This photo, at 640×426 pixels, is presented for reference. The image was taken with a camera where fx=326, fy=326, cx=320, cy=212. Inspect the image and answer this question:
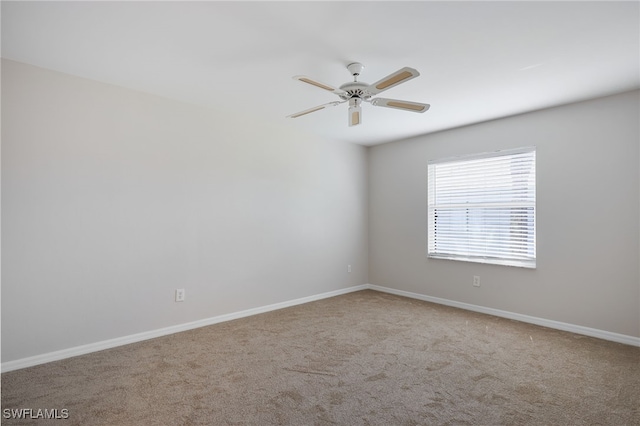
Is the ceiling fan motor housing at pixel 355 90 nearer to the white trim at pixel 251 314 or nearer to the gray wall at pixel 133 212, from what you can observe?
the gray wall at pixel 133 212

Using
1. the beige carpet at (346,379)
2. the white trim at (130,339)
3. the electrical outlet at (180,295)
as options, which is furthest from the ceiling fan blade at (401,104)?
the white trim at (130,339)

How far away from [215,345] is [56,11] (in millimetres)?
2709

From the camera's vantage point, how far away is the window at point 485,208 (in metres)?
3.73

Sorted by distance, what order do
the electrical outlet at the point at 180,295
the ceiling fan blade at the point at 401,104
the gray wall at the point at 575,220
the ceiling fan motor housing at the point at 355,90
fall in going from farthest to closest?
the electrical outlet at the point at 180,295 < the gray wall at the point at 575,220 < the ceiling fan blade at the point at 401,104 < the ceiling fan motor housing at the point at 355,90

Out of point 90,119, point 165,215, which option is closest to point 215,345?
point 165,215

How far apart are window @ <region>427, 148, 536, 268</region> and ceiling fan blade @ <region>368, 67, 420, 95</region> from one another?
7.70 feet

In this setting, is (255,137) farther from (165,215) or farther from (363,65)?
(363,65)

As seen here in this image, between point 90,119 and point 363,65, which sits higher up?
point 363,65

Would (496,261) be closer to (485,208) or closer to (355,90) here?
(485,208)

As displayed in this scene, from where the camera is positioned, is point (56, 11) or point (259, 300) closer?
point (56, 11)

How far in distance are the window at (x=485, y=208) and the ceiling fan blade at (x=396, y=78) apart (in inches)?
92.4

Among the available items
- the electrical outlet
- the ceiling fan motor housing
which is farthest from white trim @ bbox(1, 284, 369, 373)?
the ceiling fan motor housing

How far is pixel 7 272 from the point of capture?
2.49 m

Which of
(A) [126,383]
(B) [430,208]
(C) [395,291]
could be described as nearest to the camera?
(A) [126,383]
